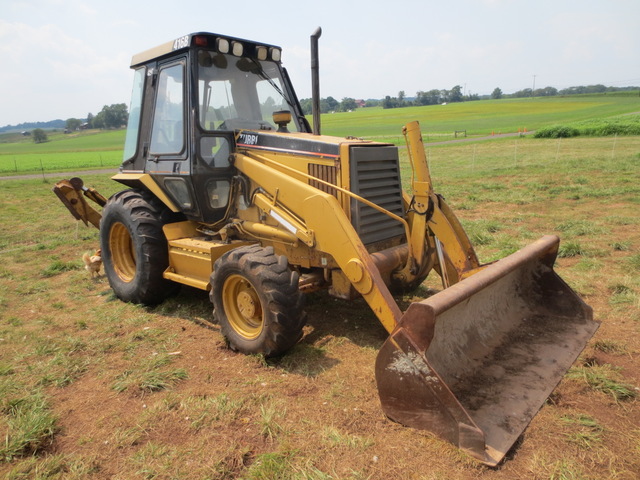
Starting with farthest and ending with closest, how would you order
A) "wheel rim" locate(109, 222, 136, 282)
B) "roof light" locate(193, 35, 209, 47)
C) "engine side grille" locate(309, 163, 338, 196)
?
"wheel rim" locate(109, 222, 136, 282) → "roof light" locate(193, 35, 209, 47) → "engine side grille" locate(309, 163, 338, 196)

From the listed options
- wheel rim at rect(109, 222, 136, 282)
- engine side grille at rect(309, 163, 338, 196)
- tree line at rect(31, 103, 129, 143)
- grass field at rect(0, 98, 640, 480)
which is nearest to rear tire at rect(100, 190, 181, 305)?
wheel rim at rect(109, 222, 136, 282)

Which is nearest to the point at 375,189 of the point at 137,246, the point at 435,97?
the point at 137,246

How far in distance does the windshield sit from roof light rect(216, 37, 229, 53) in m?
0.22

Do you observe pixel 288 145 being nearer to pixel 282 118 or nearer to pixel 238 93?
pixel 282 118

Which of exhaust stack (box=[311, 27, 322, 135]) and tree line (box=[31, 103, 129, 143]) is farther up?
tree line (box=[31, 103, 129, 143])

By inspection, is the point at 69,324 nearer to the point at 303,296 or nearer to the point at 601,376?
the point at 303,296

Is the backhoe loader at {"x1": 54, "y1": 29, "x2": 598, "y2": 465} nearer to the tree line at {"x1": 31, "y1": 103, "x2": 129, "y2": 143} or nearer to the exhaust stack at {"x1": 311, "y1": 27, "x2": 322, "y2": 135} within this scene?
the exhaust stack at {"x1": 311, "y1": 27, "x2": 322, "y2": 135}

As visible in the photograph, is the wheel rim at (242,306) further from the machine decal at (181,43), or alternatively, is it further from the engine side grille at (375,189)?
the machine decal at (181,43)

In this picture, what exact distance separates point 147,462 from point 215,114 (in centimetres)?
360

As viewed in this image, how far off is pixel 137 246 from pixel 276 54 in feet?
9.35

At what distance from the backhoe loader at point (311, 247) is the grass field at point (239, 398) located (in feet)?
0.66

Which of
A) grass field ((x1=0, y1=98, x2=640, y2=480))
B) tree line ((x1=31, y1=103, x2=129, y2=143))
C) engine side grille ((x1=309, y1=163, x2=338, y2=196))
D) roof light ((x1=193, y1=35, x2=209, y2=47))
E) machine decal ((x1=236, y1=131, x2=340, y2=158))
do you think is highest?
tree line ((x1=31, y1=103, x2=129, y2=143))

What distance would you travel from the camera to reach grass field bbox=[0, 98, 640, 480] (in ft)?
9.53

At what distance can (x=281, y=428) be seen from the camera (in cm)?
327
